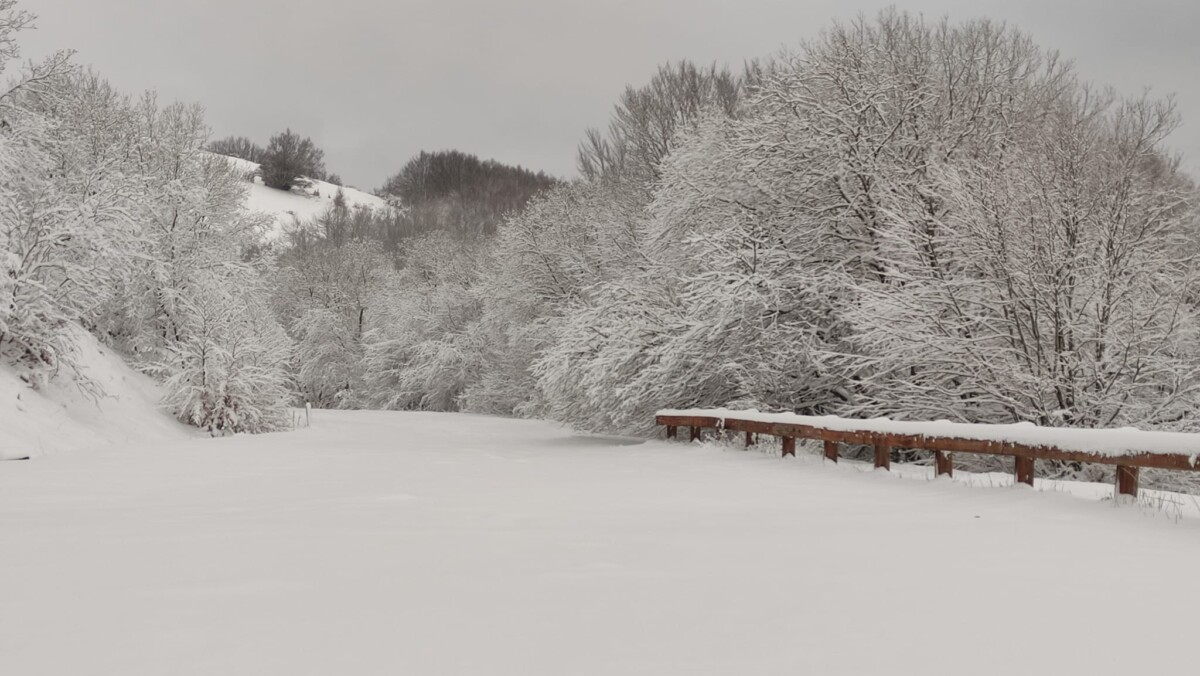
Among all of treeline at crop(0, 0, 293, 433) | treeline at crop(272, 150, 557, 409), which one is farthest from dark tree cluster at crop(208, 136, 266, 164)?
treeline at crop(0, 0, 293, 433)

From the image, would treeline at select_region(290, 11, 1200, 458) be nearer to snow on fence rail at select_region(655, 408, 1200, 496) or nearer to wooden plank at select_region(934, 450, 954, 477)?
snow on fence rail at select_region(655, 408, 1200, 496)

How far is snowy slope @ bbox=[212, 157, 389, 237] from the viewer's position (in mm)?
87312

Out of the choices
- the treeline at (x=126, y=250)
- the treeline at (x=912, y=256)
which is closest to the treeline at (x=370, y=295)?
the treeline at (x=126, y=250)

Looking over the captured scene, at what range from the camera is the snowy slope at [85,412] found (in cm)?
1212

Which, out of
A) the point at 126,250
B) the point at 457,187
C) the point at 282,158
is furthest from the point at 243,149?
the point at 126,250

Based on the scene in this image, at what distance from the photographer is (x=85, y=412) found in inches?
583

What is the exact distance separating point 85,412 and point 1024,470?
51.2 feet

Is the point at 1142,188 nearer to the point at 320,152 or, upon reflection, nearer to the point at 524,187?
the point at 524,187

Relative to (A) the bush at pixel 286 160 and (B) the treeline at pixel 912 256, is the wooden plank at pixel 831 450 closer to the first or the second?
(B) the treeline at pixel 912 256

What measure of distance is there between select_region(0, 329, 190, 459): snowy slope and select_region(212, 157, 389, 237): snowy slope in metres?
68.8

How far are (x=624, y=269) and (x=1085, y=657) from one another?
71.5ft

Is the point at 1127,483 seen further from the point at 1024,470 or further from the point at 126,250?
the point at 126,250

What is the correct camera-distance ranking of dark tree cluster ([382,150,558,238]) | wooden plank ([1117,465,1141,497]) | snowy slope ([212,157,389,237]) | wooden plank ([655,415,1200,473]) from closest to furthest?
wooden plank ([655,415,1200,473]), wooden plank ([1117,465,1141,497]), dark tree cluster ([382,150,558,238]), snowy slope ([212,157,389,237])

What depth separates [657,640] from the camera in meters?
2.97
